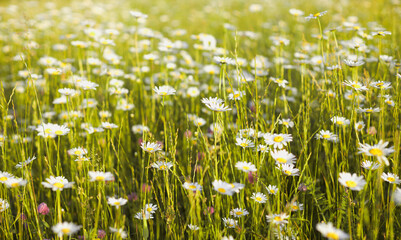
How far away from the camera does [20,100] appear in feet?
7.87

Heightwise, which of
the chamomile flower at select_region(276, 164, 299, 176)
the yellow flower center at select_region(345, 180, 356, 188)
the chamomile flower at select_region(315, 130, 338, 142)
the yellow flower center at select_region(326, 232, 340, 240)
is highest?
the chamomile flower at select_region(315, 130, 338, 142)

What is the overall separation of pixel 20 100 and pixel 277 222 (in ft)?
7.45

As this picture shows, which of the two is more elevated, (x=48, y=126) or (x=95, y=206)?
(x=48, y=126)

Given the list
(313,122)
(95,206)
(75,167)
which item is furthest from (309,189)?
(75,167)

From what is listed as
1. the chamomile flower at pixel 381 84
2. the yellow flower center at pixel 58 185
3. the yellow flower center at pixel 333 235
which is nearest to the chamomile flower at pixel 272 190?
the yellow flower center at pixel 333 235

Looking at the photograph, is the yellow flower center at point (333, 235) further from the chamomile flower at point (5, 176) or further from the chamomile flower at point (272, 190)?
the chamomile flower at point (5, 176)

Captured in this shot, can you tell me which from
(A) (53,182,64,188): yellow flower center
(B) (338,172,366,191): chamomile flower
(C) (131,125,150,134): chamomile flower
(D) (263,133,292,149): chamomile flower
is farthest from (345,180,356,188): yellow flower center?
(C) (131,125,150,134): chamomile flower

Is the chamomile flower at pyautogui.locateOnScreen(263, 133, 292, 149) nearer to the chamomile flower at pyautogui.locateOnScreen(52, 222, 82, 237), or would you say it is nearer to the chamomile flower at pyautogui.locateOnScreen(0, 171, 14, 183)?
the chamomile flower at pyautogui.locateOnScreen(52, 222, 82, 237)

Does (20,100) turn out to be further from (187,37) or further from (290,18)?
(290,18)

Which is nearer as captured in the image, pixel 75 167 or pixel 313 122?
pixel 75 167

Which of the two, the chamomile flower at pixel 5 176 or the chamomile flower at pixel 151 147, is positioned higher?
the chamomile flower at pixel 151 147

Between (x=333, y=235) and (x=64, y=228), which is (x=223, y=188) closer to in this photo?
(x=333, y=235)

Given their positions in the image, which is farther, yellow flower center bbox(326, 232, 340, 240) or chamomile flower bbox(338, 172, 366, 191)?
chamomile flower bbox(338, 172, 366, 191)

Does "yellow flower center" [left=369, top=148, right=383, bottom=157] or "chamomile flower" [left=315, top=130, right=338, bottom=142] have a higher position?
"yellow flower center" [left=369, top=148, right=383, bottom=157]
